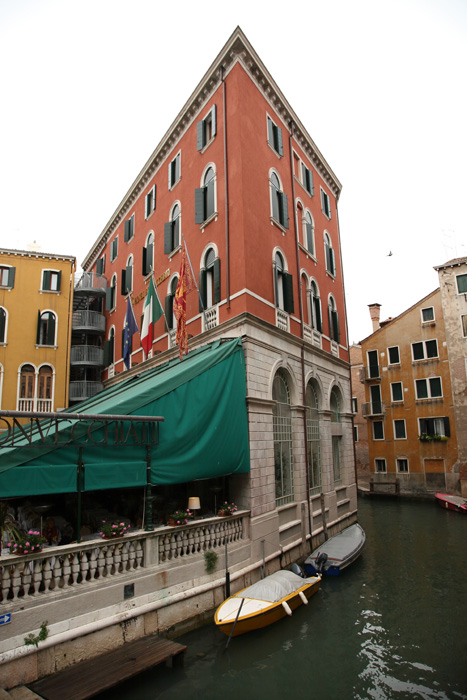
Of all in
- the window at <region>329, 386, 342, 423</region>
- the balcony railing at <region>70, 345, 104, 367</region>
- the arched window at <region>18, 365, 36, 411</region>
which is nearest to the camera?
the window at <region>329, 386, 342, 423</region>

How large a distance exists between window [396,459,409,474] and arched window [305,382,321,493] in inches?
601

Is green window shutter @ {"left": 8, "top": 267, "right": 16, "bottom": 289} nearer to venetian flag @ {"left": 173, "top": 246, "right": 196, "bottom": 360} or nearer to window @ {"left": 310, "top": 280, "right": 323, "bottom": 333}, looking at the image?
venetian flag @ {"left": 173, "top": 246, "right": 196, "bottom": 360}

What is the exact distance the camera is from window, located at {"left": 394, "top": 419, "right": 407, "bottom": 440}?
2942 cm

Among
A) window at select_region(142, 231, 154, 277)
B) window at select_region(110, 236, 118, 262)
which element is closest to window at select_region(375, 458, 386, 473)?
window at select_region(142, 231, 154, 277)

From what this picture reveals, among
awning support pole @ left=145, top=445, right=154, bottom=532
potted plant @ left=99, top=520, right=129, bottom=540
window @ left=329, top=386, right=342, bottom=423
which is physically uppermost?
window @ left=329, top=386, right=342, bottom=423

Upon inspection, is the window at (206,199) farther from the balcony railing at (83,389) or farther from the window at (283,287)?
the balcony railing at (83,389)

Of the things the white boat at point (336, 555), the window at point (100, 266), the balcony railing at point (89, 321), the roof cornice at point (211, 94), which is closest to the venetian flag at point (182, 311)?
the white boat at point (336, 555)

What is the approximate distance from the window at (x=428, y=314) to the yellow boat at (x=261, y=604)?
2343cm

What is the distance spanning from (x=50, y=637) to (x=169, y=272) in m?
13.0

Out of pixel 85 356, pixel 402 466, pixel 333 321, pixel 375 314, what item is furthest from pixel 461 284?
pixel 85 356

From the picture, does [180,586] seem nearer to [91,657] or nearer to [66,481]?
[91,657]

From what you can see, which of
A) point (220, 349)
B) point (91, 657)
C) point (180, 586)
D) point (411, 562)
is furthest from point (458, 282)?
point (91, 657)

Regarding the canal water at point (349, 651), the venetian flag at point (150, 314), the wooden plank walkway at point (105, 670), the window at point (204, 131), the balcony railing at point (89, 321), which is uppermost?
the window at point (204, 131)

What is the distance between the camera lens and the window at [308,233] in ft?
59.7
